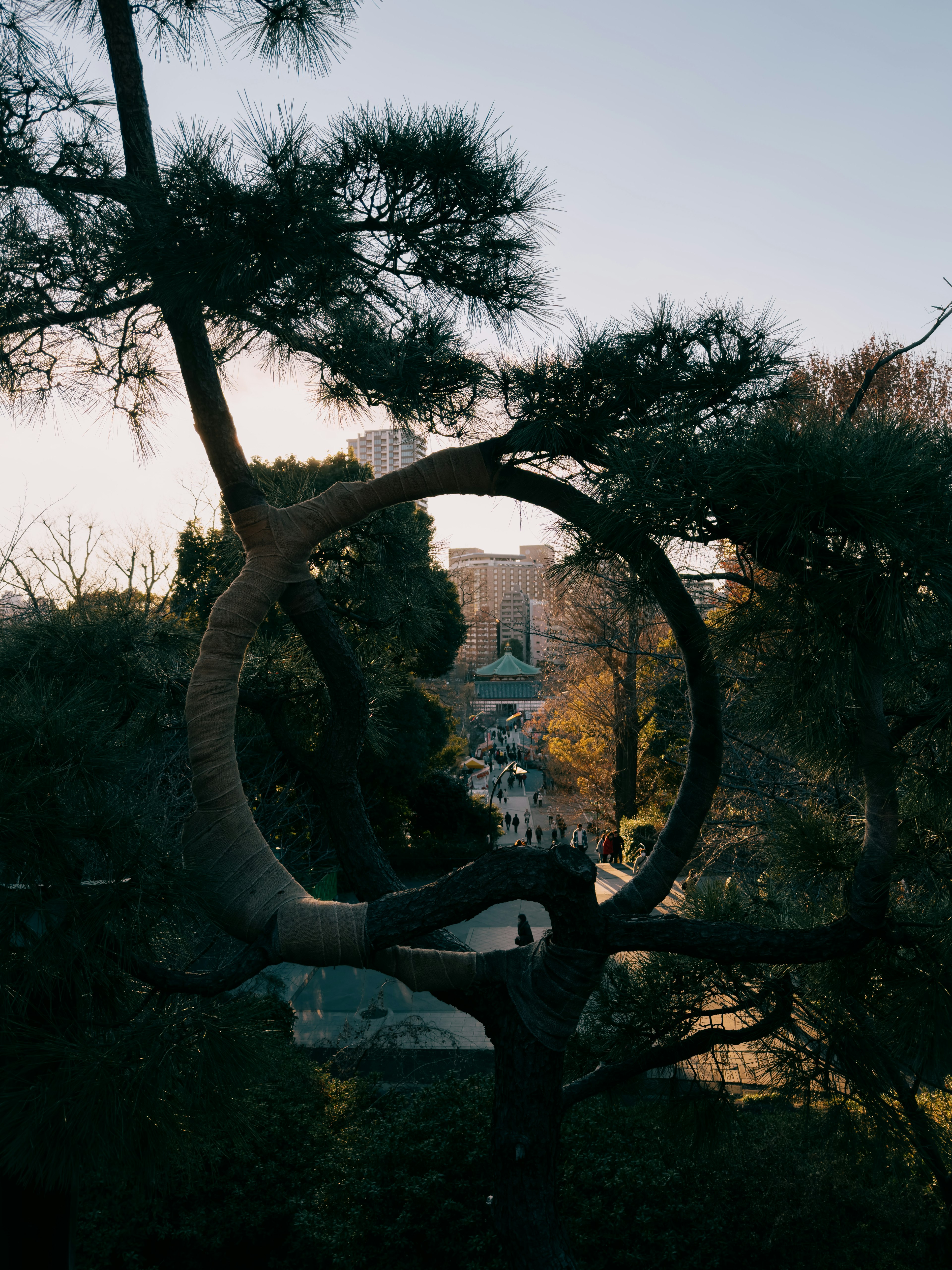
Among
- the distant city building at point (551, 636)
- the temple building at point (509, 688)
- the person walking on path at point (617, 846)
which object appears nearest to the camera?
the distant city building at point (551, 636)

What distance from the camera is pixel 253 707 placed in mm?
3836

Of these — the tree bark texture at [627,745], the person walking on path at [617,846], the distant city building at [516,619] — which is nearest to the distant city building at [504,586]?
the distant city building at [516,619]

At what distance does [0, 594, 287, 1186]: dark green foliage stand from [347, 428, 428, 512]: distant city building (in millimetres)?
1314

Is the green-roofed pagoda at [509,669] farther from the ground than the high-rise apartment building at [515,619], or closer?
closer

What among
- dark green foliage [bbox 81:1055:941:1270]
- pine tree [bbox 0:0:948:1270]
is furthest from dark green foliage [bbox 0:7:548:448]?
dark green foliage [bbox 81:1055:941:1270]

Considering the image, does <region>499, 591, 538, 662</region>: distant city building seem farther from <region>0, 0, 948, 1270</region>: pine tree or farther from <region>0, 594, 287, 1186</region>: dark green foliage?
<region>0, 594, 287, 1186</region>: dark green foliage

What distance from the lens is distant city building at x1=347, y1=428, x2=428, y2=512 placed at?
3.46 metres

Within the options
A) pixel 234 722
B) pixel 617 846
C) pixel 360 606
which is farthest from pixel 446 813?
pixel 234 722

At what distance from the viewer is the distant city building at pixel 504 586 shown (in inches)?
140

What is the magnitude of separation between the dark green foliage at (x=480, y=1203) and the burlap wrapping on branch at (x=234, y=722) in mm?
2104

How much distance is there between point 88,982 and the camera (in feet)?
7.10

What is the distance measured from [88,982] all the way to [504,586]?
78.7 meters

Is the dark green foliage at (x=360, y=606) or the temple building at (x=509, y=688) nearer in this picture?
the dark green foliage at (x=360, y=606)

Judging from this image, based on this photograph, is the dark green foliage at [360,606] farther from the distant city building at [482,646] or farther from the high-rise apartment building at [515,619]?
the distant city building at [482,646]
